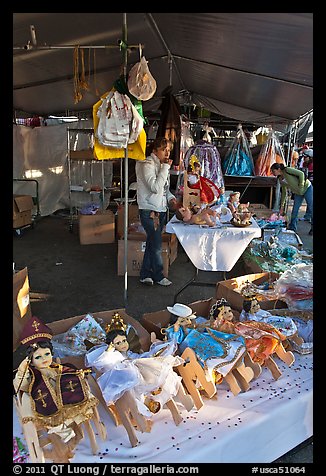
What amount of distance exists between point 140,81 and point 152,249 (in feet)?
6.27

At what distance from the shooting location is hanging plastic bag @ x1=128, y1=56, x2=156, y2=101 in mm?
3000

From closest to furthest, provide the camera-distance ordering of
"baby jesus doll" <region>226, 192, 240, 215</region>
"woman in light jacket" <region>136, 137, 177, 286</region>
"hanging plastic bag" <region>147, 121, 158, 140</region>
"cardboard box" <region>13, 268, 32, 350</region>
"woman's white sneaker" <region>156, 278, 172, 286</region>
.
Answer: "cardboard box" <region>13, 268, 32, 350</region>
"baby jesus doll" <region>226, 192, 240, 215</region>
"woman in light jacket" <region>136, 137, 177, 286</region>
"woman's white sneaker" <region>156, 278, 172, 286</region>
"hanging plastic bag" <region>147, 121, 158, 140</region>

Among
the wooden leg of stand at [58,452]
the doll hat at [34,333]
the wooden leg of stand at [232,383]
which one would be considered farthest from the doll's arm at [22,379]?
the wooden leg of stand at [232,383]

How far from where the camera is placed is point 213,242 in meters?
3.26

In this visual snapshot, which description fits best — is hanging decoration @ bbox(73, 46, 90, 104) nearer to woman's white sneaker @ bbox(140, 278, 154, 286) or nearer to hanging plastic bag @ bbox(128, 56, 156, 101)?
hanging plastic bag @ bbox(128, 56, 156, 101)

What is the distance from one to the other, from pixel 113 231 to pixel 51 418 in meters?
4.88

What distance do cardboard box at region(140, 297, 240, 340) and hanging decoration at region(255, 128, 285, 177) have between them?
541 cm

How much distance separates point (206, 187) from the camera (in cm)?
350

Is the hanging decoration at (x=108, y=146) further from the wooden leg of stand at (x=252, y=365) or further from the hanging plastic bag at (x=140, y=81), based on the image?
the wooden leg of stand at (x=252, y=365)

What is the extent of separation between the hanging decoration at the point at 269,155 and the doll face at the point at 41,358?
673 cm

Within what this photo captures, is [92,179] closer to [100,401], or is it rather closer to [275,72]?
[275,72]

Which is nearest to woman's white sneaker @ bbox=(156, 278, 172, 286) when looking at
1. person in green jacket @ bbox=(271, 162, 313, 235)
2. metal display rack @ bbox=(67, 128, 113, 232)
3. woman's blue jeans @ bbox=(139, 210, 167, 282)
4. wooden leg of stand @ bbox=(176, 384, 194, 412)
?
woman's blue jeans @ bbox=(139, 210, 167, 282)
